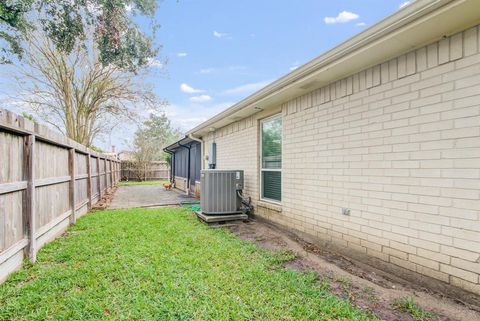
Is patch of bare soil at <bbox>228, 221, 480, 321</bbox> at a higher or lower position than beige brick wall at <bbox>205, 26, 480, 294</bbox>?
lower

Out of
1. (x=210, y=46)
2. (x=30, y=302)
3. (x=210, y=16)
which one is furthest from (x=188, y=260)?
(x=210, y=46)

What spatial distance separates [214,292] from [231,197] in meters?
3.39

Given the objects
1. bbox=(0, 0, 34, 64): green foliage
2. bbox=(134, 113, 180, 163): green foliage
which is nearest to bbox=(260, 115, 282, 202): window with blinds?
bbox=(0, 0, 34, 64): green foliage

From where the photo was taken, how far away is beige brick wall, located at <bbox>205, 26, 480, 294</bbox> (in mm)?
2357

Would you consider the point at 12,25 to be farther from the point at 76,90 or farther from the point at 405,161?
the point at 76,90

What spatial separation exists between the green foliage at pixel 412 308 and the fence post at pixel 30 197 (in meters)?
4.20

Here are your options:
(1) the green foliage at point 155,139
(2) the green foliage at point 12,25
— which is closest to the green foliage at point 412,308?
(2) the green foliage at point 12,25

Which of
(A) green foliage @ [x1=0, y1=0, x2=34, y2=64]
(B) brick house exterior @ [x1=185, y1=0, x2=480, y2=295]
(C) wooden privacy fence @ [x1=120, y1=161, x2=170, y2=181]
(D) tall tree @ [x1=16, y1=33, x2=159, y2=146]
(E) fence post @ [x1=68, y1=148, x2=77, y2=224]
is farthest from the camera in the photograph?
(C) wooden privacy fence @ [x1=120, y1=161, x2=170, y2=181]

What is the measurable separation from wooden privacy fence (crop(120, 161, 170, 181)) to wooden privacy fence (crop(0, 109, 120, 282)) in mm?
20405

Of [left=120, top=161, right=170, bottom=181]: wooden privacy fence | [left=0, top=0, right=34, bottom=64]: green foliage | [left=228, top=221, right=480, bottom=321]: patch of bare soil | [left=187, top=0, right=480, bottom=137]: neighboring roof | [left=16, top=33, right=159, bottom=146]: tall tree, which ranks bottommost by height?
[left=228, top=221, right=480, bottom=321]: patch of bare soil

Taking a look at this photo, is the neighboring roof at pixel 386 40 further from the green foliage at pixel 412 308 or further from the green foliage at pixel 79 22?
the green foliage at pixel 79 22

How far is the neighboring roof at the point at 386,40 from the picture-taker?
2178 mm

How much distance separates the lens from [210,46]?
13.5m

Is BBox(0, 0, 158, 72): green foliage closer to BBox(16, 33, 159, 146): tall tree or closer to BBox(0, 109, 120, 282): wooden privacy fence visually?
BBox(0, 109, 120, 282): wooden privacy fence
